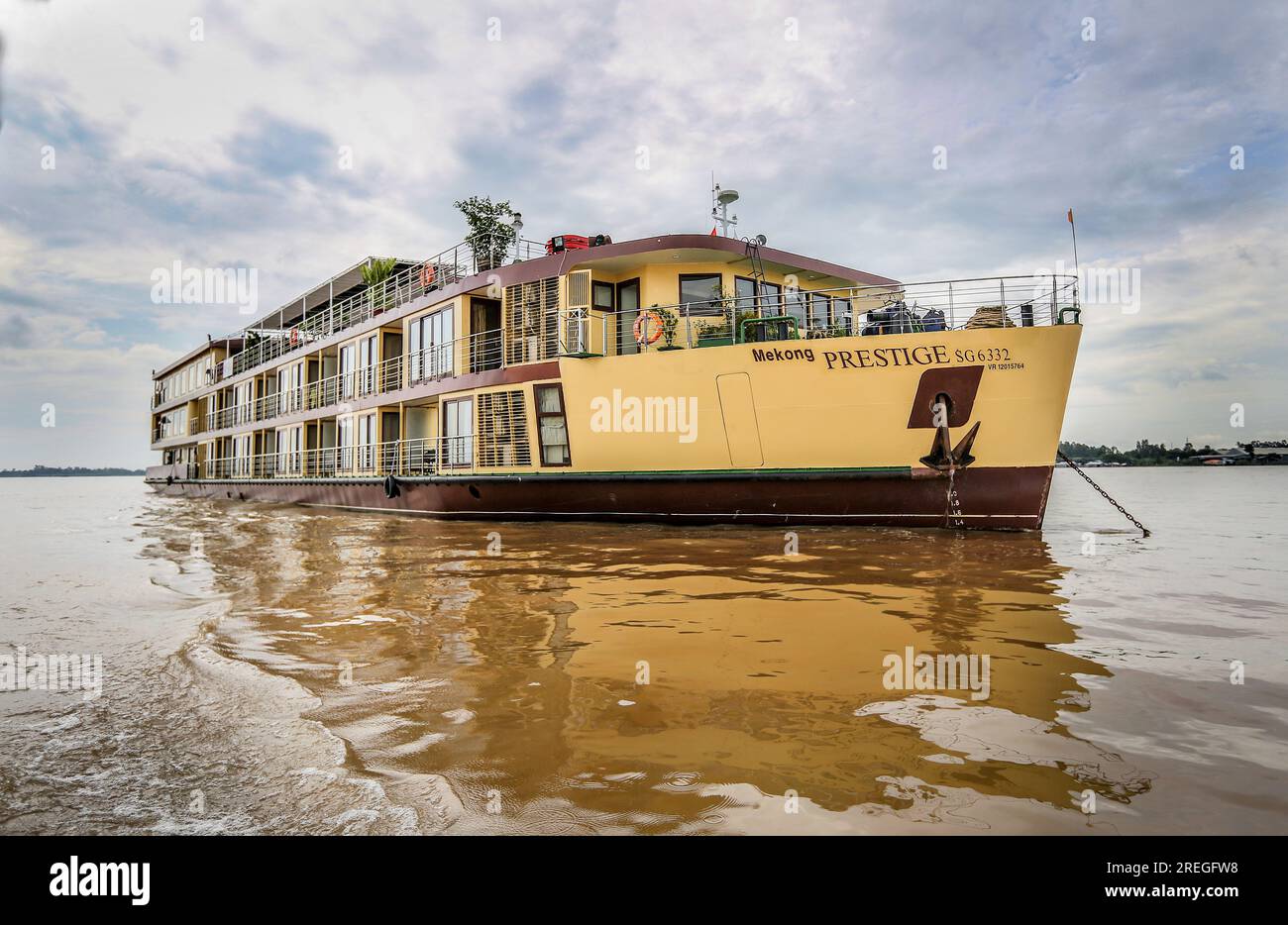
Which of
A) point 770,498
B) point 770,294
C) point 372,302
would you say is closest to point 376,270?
point 372,302

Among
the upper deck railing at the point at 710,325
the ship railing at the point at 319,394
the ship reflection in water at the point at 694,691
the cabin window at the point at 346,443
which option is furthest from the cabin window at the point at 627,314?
the cabin window at the point at 346,443

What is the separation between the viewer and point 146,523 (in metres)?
17.5

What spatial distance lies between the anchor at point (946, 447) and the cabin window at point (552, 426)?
284 inches

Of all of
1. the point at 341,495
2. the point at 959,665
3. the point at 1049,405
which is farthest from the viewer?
the point at 341,495

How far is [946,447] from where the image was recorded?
11.3 m

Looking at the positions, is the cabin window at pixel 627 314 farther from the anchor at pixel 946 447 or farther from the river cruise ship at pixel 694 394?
the anchor at pixel 946 447

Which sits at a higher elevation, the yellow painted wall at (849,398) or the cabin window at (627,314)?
the cabin window at (627,314)

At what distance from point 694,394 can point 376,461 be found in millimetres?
12316

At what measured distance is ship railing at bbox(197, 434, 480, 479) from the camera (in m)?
18.0

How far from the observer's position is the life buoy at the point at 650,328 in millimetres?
13898

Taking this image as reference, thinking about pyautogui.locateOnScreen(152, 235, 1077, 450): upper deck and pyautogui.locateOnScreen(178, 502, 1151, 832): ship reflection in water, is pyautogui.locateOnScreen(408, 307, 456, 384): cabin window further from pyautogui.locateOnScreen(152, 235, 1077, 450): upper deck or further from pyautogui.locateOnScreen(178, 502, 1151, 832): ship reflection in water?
pyautogui.locateOnScreen(178, 502, 1151, 832): ship reflection in water
